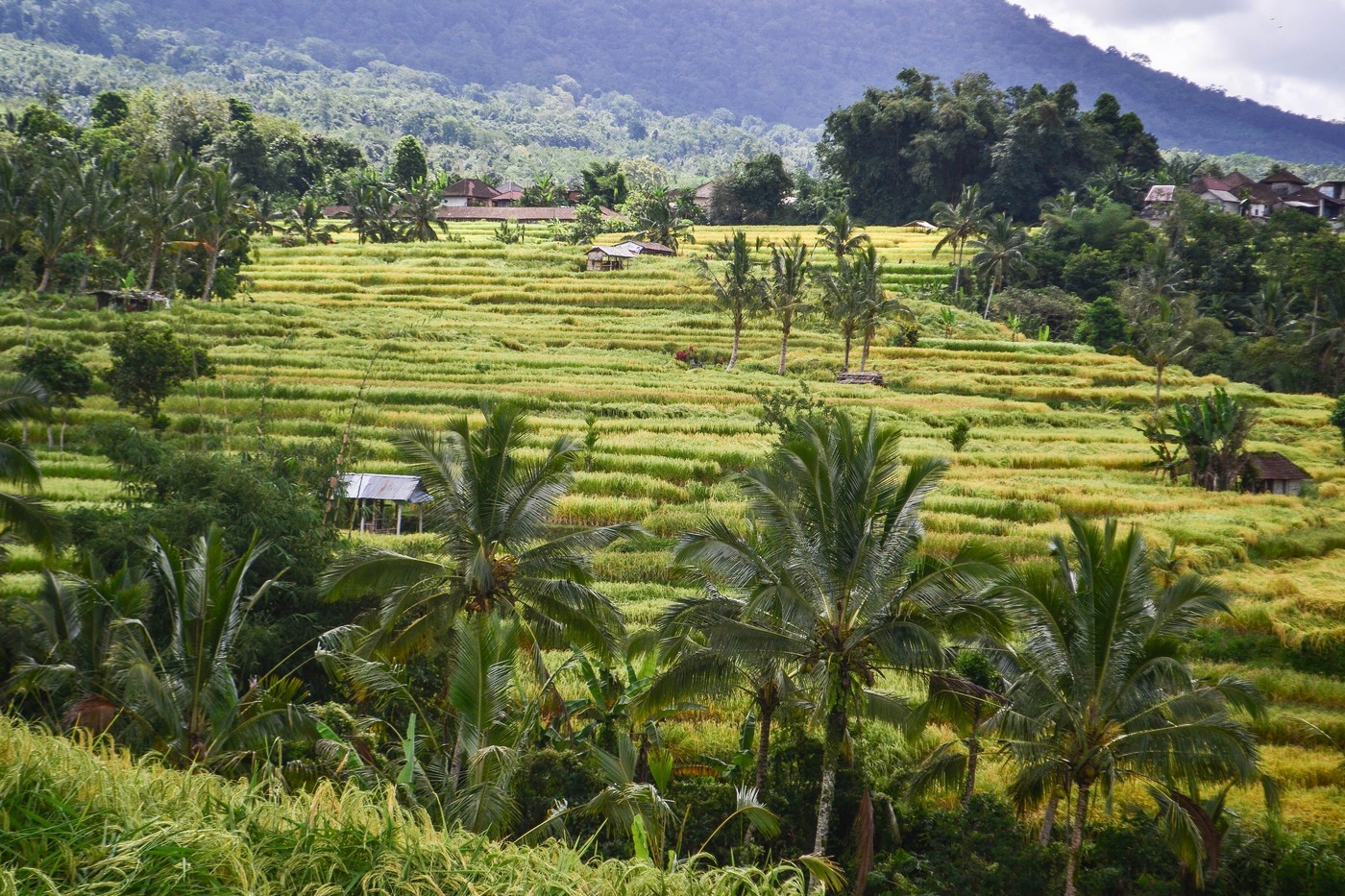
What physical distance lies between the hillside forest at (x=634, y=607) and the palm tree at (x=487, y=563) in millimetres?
53

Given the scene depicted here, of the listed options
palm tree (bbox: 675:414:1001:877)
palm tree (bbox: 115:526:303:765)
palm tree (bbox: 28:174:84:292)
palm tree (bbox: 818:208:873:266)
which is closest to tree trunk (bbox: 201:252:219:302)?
palm tree (bbox: 28:174:84:292)

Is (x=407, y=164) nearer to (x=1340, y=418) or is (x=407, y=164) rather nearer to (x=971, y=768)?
(x=1340, y=418)

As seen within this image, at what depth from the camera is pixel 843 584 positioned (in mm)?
12234

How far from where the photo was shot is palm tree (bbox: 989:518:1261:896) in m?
11.5

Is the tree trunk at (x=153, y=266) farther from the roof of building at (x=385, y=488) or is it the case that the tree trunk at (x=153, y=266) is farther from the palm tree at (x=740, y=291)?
the roof of building at (x=385, y=488)

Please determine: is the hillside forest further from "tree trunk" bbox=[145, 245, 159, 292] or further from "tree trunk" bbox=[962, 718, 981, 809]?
"tree trunk" bbox=[145, 245, 159, 292]

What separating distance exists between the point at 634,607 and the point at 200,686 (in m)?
8.73

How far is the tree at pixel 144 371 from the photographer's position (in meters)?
29.4

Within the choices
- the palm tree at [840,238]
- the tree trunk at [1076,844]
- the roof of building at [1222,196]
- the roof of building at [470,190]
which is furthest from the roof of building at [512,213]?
the tree trunk at [1076,844]

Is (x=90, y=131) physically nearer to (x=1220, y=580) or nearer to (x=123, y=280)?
(x=123, y=280)

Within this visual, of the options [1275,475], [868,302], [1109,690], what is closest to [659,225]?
[868,302]

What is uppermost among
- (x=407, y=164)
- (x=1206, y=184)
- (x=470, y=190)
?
(x=1206, y=184)

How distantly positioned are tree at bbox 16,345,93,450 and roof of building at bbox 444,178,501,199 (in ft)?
185

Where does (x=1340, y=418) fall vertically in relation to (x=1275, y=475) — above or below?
above
